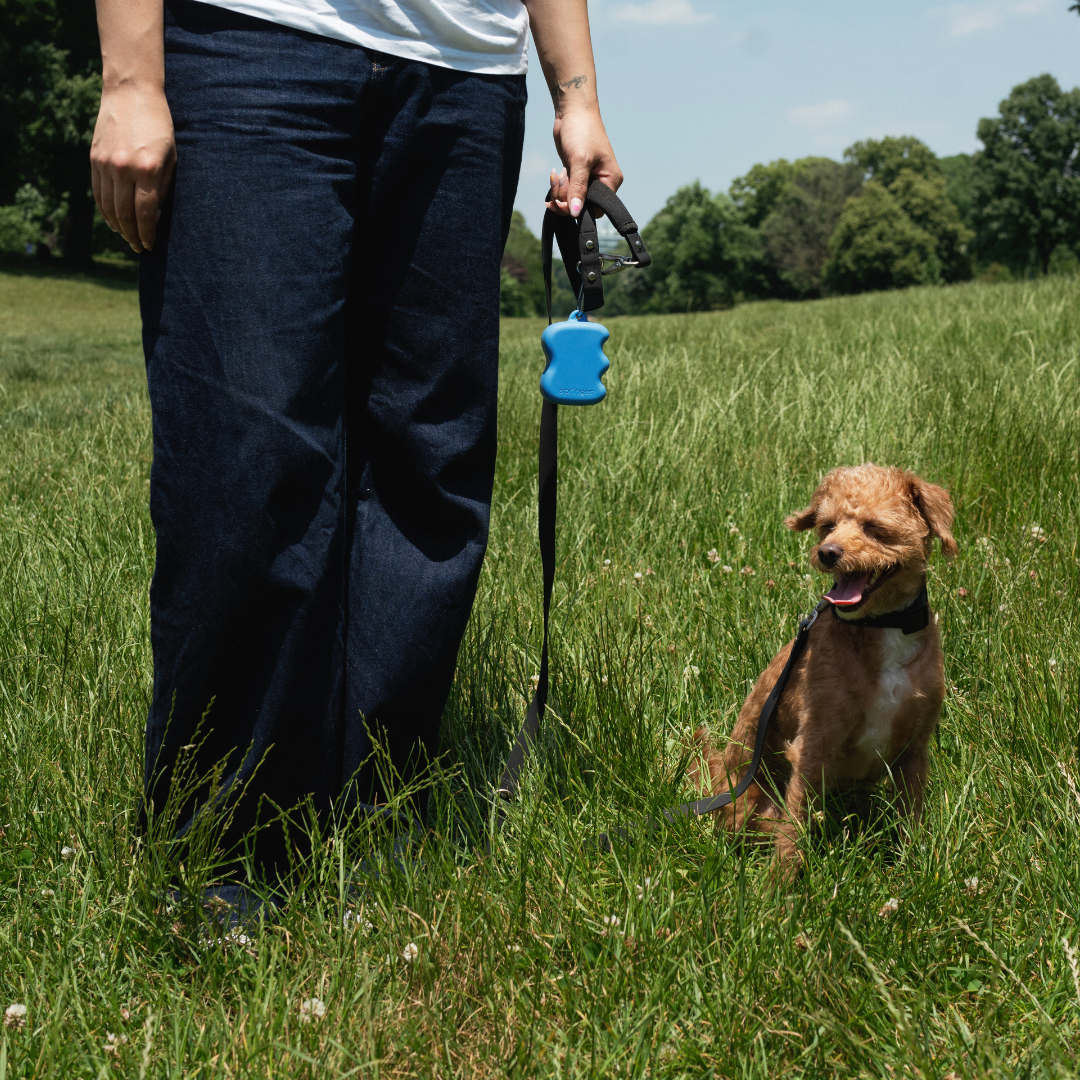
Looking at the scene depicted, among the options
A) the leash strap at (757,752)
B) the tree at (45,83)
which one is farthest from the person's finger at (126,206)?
the tree at (45,83)

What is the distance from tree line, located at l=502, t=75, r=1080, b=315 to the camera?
53281mm

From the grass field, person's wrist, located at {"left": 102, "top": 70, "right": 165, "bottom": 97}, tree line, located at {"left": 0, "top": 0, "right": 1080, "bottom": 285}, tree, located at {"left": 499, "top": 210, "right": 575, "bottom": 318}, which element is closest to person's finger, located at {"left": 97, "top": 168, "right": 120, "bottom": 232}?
person's wrist, located at {"left": 102, "top": 70, "right": 165, "bottom": 97}

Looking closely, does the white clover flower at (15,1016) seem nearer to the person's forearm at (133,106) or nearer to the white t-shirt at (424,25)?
the person's forearm at (133,106)

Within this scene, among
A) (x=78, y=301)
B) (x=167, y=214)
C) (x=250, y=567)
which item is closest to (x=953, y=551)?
(x=250, y=567)

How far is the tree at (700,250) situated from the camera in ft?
244

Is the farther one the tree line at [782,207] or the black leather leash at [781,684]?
the tree line at [782,207]

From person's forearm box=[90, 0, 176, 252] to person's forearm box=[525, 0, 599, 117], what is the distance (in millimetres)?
864

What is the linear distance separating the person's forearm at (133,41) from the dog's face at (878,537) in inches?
66.4

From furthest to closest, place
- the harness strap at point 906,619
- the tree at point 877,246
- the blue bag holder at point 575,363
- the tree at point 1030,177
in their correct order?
1. the tree at point 877,246
2. the tree at point 1030,177
3. the harness strap at point 906,619
4. the blue bag holder at point 575,363

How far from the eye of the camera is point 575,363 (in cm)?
191

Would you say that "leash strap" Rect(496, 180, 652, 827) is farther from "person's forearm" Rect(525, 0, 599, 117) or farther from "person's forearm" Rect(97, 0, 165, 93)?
"person's forearm" Rect(97, 0, 165, 93)

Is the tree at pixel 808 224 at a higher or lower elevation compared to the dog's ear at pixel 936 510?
higher

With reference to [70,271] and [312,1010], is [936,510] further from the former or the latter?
[70,271]

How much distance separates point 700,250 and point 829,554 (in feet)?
258
